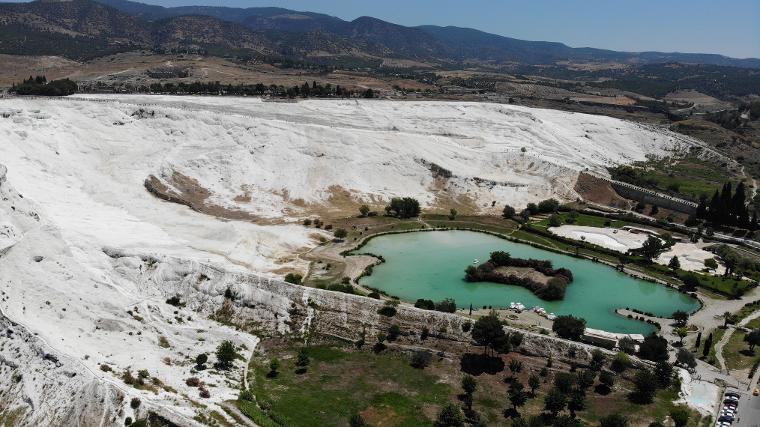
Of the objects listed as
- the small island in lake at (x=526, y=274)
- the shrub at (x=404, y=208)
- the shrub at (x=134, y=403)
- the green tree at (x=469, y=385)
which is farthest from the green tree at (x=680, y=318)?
the shrub at (x=134, y=403)

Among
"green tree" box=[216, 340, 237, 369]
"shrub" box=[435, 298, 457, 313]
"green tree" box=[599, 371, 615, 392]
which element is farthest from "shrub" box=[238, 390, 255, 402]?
"green tree" box=[599, 371, 615, 392]

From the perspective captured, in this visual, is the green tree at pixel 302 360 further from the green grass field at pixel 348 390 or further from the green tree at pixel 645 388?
the green tree at pixel 645 388

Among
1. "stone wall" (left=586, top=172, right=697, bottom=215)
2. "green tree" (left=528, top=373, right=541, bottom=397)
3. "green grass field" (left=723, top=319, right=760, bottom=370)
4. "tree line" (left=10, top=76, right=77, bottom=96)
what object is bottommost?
"green tree" (left=528, top=373, right=541, bottom=397)

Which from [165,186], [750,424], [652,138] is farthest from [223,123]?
[652,138]

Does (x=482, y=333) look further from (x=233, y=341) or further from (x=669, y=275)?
(x=669, y=275)

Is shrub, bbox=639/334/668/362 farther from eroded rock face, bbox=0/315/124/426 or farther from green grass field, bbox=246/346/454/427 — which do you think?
eroded rock face, bbox=0/315/124/426

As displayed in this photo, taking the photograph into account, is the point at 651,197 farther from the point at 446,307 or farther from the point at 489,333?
the point at 489,333

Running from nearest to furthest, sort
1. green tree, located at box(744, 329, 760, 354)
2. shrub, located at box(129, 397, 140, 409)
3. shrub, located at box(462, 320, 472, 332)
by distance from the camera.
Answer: shrub, located at box(129, 397, 140, 409) < green tree, located at box(744, 329, 760, 354) < shrub, located at box(462, 320, 472, 332)
